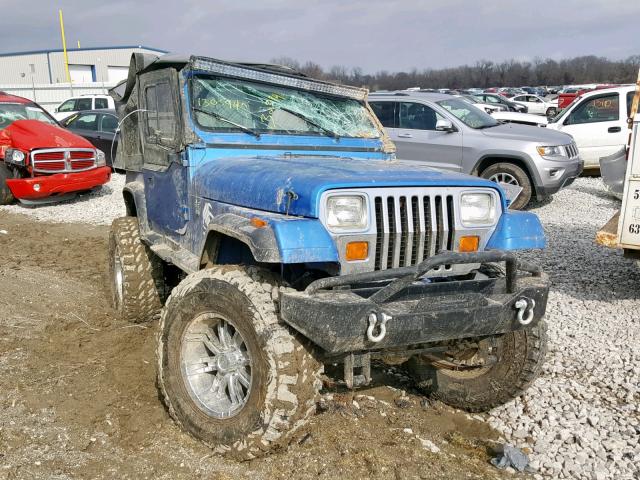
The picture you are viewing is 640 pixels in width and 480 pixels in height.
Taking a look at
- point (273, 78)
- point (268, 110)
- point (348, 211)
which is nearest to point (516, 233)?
point (348, 211)

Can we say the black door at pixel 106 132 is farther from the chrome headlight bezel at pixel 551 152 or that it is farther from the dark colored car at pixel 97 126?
the chrome headlight bezel at pixel 551 152

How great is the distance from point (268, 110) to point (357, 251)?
5.46ft

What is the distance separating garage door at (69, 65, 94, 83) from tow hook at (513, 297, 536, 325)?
46.4 metres

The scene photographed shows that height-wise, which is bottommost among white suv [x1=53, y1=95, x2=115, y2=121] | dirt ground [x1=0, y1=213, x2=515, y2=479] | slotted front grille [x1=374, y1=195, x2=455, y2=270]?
dirt ground [x1=0, y1=213, x2=515, y2=479]

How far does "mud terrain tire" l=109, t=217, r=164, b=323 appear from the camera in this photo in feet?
16.3

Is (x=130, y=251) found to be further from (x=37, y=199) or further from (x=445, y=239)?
(x=37, y=199)

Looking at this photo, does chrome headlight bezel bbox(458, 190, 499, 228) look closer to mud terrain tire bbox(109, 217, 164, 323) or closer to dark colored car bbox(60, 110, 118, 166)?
mud terrain tire bbox(109, 217, 164, 323)

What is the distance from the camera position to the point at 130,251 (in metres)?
5.01

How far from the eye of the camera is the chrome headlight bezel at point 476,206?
3.14 meters

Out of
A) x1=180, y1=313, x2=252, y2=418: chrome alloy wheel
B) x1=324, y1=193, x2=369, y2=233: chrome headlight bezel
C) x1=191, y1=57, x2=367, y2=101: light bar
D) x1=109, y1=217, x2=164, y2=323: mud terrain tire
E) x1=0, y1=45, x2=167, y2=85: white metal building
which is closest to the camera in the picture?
x1=324, y1=193, x2=369, y2=233: chrome headlight bezel

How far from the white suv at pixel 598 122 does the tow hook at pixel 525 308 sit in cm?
1017

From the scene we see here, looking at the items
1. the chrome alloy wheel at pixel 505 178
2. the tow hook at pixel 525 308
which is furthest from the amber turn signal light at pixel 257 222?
the chrome alloy wheel at pixel 505 178

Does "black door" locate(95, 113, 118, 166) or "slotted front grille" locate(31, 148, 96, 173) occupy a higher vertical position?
"black door" locate(95, 113, 118, 166)

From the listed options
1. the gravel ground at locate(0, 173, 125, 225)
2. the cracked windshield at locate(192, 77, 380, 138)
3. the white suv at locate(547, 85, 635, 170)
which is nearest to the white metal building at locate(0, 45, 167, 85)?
the gravel ground at locate(0, 173, 125, 225)
